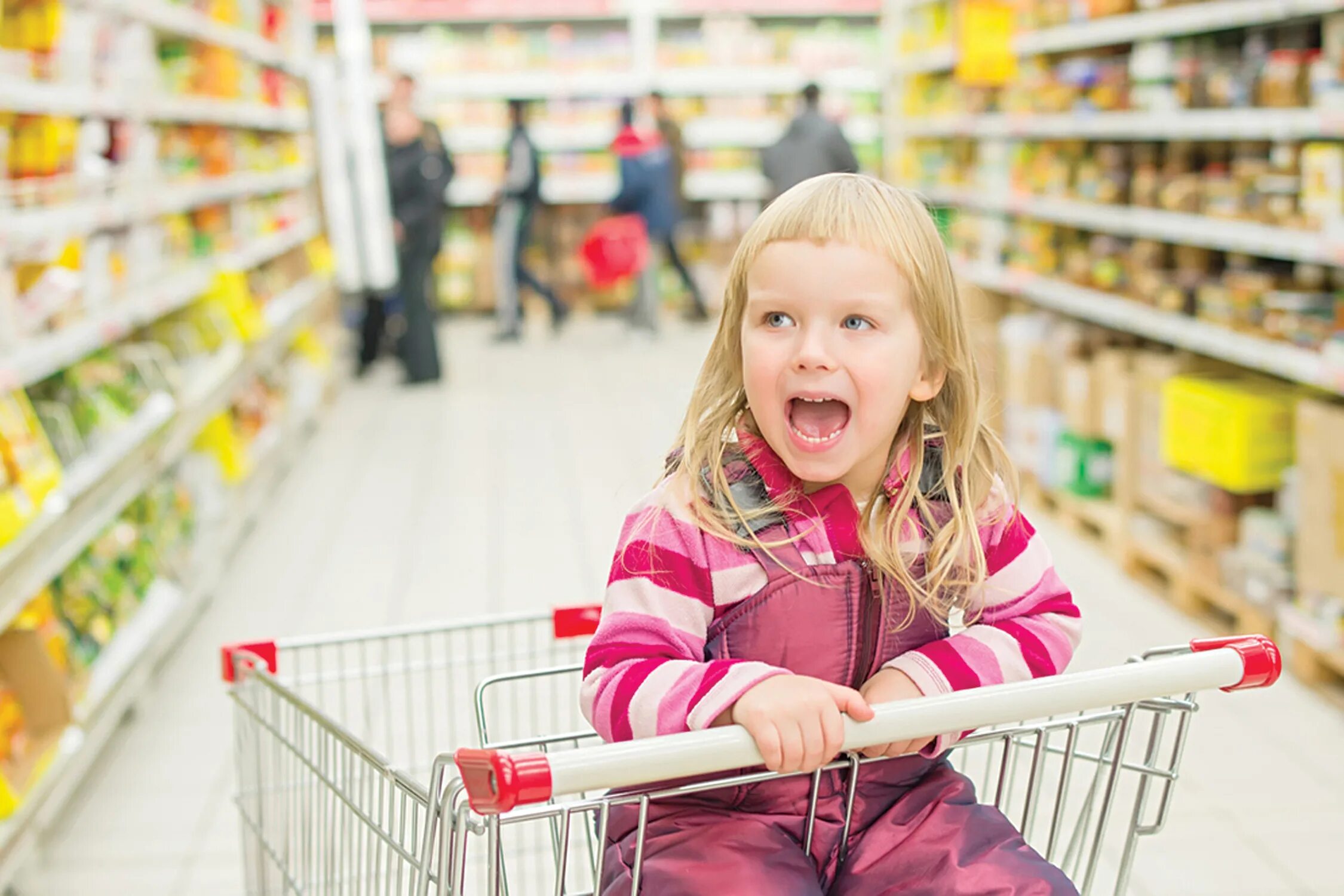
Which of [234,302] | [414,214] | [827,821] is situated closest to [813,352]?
[827,821]

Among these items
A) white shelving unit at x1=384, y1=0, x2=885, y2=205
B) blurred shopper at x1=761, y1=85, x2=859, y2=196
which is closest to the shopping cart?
blurred shopper at x1=761, y1=85, x2=859, y2=196

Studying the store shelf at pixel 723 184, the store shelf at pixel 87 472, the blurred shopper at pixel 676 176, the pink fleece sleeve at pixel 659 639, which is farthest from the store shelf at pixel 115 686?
the store shelf at pixel 723 184

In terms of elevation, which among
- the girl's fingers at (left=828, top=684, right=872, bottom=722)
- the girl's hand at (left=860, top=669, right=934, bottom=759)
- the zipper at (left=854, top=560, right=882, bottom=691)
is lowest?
the girl's hand at (left=860, top=669, right=934, bottom=759)

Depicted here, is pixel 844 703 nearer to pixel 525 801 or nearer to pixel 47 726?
pixel 525 801

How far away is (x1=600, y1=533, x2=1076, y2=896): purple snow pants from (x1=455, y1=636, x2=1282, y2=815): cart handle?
0.70ft

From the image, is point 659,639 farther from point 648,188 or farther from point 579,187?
point 579,187

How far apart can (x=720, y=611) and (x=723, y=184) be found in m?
9.84

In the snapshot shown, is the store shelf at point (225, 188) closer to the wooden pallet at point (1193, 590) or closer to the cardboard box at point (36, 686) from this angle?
the cardboard box at point (36, 686)

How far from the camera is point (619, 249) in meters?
9.48

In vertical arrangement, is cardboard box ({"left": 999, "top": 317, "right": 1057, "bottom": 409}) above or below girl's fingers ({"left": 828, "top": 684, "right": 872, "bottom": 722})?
below

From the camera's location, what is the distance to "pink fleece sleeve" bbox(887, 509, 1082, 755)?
55.9 inches

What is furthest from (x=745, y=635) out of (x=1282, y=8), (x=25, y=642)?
(x=1282, y=8)

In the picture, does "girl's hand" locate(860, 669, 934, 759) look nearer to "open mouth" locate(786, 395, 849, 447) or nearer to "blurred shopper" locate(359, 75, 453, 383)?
"open mouth" locate(786, 395, 849, 447)

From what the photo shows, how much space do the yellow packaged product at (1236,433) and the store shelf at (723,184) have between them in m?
7.55
